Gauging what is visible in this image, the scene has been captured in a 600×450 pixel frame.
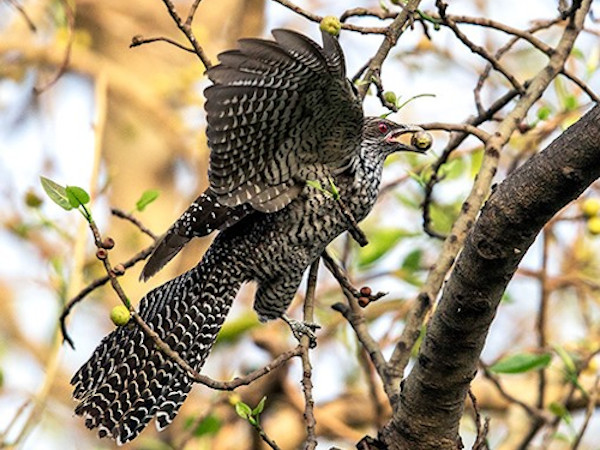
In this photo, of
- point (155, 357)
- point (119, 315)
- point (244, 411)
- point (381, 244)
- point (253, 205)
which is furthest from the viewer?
point (381, 244)

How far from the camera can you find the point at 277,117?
2.51 meters

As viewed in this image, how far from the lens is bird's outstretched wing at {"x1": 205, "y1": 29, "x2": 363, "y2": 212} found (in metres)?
2.24

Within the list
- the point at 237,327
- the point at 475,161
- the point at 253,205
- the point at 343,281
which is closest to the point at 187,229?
the point at 253,205

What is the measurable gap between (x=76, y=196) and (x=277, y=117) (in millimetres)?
650

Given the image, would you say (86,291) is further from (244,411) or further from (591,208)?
(591,208)

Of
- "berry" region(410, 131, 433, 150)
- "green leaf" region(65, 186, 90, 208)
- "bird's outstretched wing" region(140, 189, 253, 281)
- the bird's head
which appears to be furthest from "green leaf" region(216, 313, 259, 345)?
"green leaf" region(65, 186, 90, 208)

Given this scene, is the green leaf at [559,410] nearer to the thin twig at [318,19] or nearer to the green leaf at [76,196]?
the thin twig at [318,19]

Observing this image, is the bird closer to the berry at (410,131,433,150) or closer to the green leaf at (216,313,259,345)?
the berry at (410,131,433,150)

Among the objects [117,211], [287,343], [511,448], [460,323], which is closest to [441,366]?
[460,323]

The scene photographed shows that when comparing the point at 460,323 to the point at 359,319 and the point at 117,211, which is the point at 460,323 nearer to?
the point at 359,319

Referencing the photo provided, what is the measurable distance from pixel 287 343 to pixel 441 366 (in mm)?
2320

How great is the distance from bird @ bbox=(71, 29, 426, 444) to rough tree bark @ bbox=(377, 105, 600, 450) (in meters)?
0.43

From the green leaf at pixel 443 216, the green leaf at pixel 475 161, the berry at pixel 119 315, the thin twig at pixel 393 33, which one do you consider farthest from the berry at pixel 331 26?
the green leaf at pixel 475 161

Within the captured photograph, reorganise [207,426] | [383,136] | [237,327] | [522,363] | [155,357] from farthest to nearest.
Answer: [237,327]
[207,426]
[383,136]
[155,357]
[522,363]
